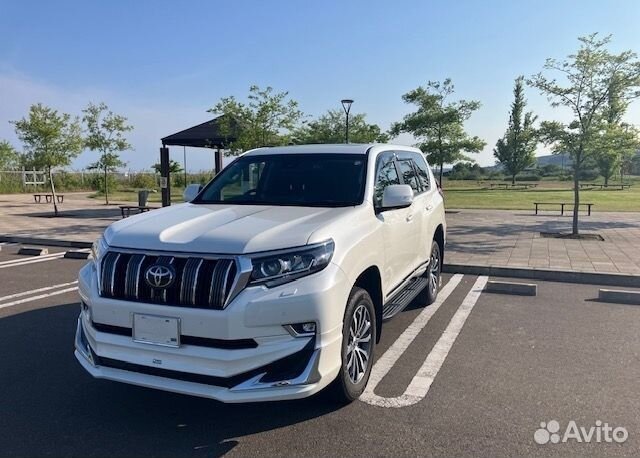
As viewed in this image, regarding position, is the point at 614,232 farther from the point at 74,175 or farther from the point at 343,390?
the point at 74,175

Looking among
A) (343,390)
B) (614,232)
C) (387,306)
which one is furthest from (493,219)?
(343,390)

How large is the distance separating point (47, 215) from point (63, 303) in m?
14.2

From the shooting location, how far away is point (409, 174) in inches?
214

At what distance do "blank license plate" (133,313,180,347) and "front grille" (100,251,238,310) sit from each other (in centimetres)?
10

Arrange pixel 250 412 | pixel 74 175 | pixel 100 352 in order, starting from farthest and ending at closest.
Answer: pixel 74 175
pixel 250 412
pixel 100 352

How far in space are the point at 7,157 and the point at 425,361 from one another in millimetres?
39532

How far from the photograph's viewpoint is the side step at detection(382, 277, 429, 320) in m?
4.22

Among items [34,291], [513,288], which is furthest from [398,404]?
[34,291]

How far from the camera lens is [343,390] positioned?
3297mm

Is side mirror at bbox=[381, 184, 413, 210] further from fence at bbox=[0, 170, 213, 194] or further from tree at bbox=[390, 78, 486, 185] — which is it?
fence at bbox=[0, 170, 213, 194]

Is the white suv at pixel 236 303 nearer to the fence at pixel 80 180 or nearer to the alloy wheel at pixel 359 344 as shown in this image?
the alloy wheel at pixel 359 344

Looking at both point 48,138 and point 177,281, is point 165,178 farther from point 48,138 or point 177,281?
point 177,281

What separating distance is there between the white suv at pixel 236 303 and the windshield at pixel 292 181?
1.24 feet

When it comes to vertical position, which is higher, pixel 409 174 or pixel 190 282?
pixel 409 174
